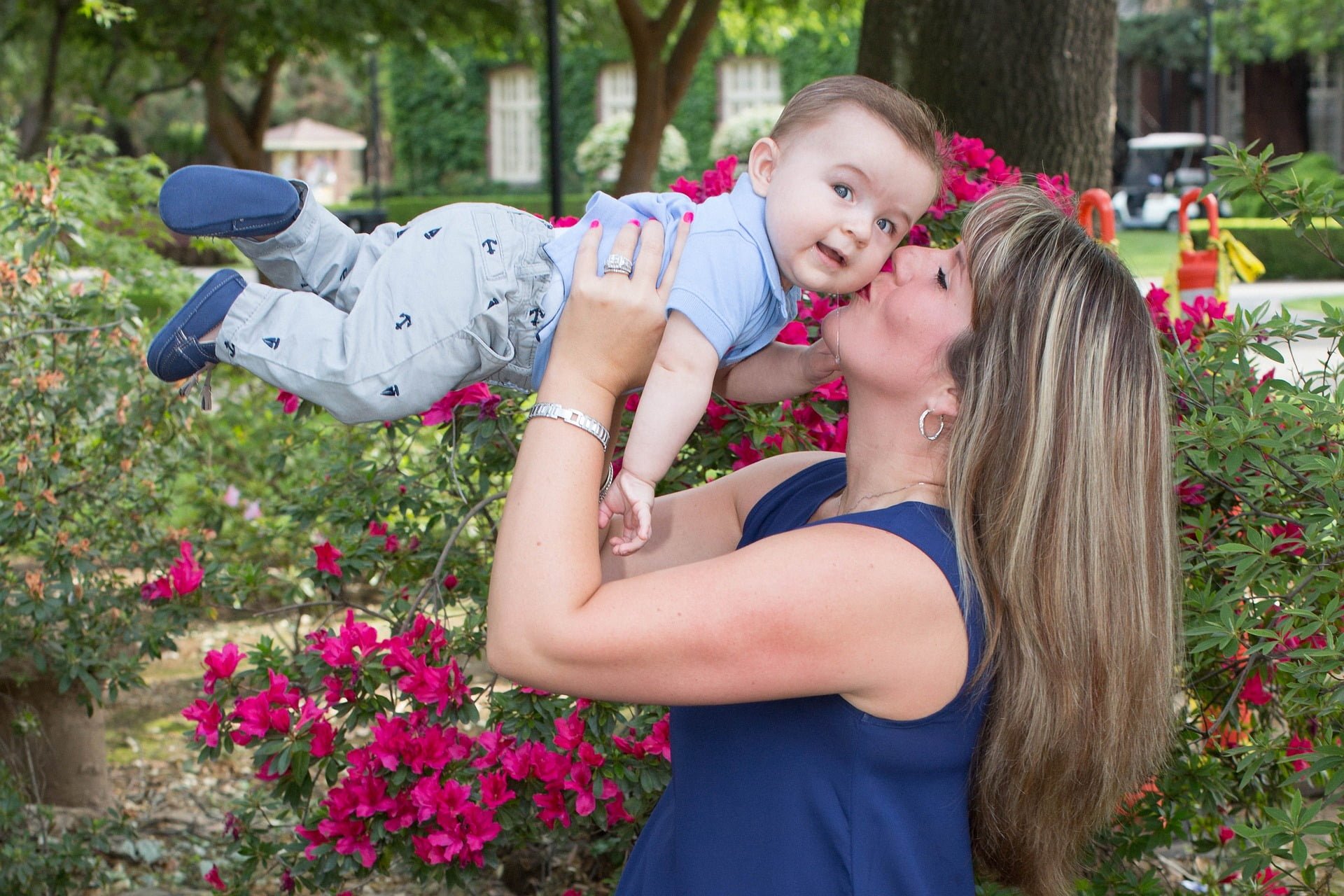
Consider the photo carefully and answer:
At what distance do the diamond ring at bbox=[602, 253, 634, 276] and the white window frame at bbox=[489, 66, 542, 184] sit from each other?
28.0m

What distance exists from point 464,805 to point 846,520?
1095 millimetres

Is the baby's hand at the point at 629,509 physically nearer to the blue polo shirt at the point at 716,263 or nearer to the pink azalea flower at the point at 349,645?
the blue polo shirt at the point at 716,263

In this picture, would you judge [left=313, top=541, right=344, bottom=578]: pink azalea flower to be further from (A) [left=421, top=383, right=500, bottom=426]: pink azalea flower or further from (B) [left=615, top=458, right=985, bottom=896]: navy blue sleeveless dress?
(B) [left=615, top=458, right=985, bottom=896]: navy blue sleeveless dress

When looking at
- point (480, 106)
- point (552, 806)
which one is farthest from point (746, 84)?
point (552, 806)

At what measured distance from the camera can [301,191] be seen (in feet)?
6.89

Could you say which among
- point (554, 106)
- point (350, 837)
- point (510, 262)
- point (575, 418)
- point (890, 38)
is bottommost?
point (350, 837)

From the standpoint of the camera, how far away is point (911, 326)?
5.66 feet

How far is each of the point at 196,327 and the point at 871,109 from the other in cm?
108

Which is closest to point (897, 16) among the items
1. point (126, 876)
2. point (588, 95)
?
point (126, 876)

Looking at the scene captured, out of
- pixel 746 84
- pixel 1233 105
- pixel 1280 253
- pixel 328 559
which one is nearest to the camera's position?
pixel 328 559

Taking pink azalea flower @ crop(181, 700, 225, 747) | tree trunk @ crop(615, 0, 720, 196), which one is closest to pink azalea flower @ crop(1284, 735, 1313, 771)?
pink azalea flower @ crop(181, 700, 225, 747)

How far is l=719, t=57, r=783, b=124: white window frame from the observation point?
2691 centimetres

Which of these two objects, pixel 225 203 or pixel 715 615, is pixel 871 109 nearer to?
pixel 715 615

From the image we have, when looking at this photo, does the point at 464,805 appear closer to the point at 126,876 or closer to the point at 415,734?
the point at 415,734
